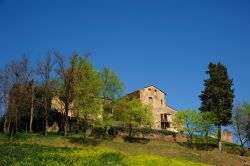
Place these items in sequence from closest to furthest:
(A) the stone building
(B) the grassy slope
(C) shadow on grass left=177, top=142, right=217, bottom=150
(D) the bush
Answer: (B) the grassy slope < (C) shadow on grass left=177, top=142, right=217, bottom=150 < (D) the bush < (A) the stone building

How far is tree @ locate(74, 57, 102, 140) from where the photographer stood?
76.3m

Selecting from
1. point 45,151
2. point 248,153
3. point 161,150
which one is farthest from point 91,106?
point 248,153

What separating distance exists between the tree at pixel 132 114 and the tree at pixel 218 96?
13.5 meters

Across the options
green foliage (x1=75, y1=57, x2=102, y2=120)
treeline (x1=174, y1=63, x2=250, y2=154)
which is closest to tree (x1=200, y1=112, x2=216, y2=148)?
treeline (x1=174, y1=63, x2=250, y2=154)

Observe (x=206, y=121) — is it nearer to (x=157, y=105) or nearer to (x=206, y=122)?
(x=206, y=122)

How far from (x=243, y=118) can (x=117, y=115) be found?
102 feet

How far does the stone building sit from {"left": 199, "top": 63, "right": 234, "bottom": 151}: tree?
2652 centimetres

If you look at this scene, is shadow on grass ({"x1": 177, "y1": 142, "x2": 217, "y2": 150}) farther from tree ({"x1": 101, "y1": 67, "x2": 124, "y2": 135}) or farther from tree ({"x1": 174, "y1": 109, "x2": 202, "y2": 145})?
tree ({"x1": 101, "y1": 67, "x2": 124, "y2": 135})

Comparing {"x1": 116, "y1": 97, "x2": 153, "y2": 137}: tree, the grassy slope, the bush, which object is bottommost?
the grassy slope

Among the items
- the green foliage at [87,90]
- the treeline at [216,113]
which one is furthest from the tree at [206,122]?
the green foliage at [87,90]

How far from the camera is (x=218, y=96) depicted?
91.2 m

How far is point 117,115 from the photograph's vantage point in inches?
3536

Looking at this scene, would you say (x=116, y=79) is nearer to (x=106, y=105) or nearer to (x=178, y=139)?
(x=106, y=105)

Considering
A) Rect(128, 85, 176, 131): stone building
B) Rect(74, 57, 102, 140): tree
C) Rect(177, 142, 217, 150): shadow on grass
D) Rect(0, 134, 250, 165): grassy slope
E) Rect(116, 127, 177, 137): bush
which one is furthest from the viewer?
Rect(128, 85, 176, 131): stone building
